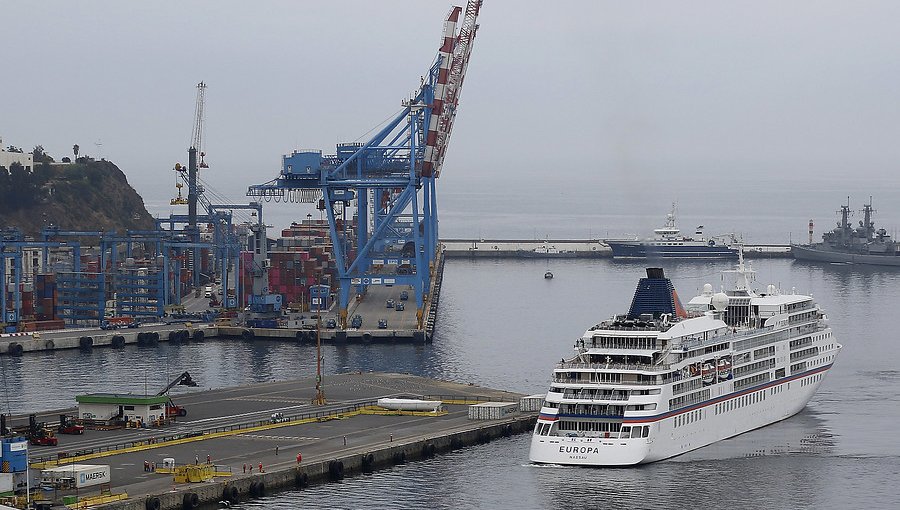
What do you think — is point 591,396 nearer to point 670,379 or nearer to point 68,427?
point 670,379

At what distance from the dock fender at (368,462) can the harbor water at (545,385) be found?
2.88ft

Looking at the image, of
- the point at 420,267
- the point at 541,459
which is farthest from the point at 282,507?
the point at 420,267

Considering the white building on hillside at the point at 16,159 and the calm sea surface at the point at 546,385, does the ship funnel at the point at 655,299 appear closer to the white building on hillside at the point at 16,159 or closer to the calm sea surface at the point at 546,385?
the calm sea surface at the point at 546,385

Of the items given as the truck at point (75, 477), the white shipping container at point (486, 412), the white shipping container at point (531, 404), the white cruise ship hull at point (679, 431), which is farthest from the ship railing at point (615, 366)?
the truck at point (75, 477)

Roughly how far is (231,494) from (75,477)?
15.7 ft

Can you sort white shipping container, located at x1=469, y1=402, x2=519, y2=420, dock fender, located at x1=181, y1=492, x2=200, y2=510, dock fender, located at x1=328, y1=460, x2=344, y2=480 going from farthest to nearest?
white shipping container, located at x1=469, y1=402, x2=519, y2=420
dock fender, located at x1=328, y1=460, x2=344, y2=480
dock fender, located at x1=181, y1=492, x2=200, y2=510

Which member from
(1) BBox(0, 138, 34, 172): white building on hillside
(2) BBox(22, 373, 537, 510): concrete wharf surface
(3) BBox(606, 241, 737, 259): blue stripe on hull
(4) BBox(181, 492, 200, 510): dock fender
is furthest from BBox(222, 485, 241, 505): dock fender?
(3) BBox(606, 241, 737, 259): blue stripe on hull

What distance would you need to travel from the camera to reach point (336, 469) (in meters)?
57.5

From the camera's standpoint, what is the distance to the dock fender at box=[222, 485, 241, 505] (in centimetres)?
5325

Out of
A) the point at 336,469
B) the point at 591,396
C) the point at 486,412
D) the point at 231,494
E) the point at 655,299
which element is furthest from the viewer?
the point at 486,412

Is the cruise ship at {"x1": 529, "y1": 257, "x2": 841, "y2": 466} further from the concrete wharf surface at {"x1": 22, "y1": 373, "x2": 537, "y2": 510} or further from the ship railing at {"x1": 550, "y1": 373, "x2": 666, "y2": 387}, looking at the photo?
the concrete wharf surface at {"x1": 22, "y1": 373, "x2": 537, "y2": 510}

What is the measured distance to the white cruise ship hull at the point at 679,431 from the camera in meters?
56.9

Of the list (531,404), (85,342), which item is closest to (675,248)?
(85,342)

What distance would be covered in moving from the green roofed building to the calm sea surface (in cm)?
793
